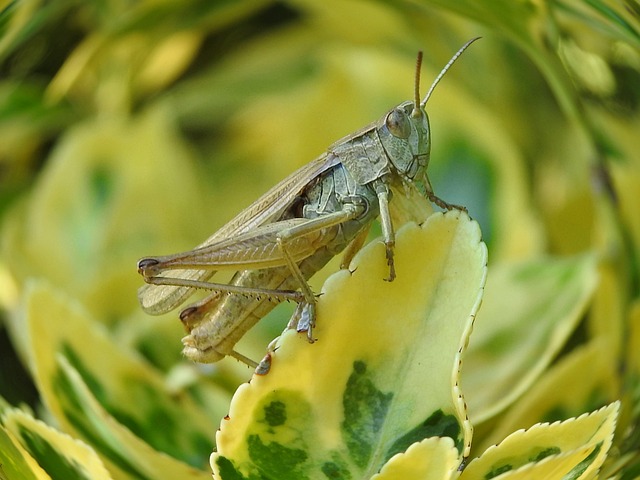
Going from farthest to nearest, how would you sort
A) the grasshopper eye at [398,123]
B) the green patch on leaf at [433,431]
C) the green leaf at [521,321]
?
1. the green leaf at [521,321]
2. the grasshopper eye at [398,123]
3. the green patch on leaf at [433,431]

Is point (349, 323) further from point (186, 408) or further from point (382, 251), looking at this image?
point (186, 408)

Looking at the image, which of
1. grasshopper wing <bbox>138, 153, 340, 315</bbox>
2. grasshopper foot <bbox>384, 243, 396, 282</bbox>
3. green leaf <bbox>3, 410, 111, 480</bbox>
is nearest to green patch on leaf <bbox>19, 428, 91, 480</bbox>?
green leaf <bbox>3, 410, 111, 480</bbox>

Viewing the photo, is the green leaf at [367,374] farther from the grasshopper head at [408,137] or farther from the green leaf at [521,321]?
the green leaf at [521,321]

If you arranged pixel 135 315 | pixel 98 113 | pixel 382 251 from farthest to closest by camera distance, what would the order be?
pixel 98 113 < pixel 135 315 < pixel 382 251

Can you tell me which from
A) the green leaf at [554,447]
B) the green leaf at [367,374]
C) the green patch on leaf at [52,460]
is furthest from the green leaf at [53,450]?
the green leaf at [554,447]

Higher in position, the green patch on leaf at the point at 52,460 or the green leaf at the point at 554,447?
the green patch on leaf at the point at 52,460

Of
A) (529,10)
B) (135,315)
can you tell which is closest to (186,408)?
(135,315)
